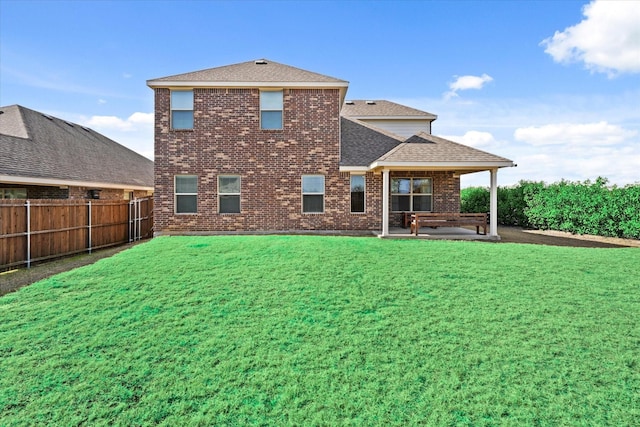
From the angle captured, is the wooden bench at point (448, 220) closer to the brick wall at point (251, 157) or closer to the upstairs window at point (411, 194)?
the upstairs window at point (411, 194)

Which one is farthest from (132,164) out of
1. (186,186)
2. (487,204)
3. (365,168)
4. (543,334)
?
(543,334)

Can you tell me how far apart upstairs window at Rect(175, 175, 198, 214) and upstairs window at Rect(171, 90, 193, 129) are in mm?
2231

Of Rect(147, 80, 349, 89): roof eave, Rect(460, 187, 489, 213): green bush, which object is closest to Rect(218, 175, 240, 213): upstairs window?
Rect(147, 80, 349, 89): roof eave

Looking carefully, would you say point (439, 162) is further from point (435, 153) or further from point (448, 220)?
point (448, 220)

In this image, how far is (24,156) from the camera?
15219 mm

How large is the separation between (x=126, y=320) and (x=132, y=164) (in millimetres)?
22597

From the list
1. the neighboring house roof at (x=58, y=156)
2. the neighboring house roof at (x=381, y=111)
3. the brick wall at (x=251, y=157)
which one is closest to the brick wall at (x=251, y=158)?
the brick wall at (x=251, y=157)

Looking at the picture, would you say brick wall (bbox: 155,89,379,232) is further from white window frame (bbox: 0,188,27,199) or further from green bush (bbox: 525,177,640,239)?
green bush (bbox: 525,177,640,239)

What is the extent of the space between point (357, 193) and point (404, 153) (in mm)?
2687

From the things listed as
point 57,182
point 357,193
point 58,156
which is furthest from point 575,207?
point 58,156

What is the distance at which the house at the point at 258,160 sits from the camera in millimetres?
14641

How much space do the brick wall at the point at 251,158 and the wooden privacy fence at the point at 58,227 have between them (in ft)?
5.86

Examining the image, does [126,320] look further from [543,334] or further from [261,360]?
[543,334]

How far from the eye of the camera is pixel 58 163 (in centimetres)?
1681
